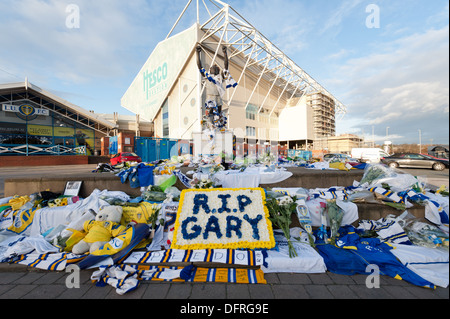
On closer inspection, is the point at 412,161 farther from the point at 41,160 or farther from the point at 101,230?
the point at 41,160

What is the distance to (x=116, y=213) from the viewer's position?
338cm

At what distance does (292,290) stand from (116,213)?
3.08 meters

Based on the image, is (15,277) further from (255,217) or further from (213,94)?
(213,94)

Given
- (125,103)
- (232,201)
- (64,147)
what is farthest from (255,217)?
(125,103)

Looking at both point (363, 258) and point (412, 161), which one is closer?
point (363, 258)

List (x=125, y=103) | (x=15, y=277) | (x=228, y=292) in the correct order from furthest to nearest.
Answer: (x=125, y=103) → (x=15, y=277) → (x=228, y=292)

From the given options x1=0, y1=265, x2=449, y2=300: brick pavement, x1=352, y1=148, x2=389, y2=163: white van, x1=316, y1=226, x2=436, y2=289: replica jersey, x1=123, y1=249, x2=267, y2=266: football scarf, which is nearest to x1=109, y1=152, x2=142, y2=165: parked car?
x1=0, y1=265, x2=449, y2=300: brick pavement

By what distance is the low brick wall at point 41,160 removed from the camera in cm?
1500

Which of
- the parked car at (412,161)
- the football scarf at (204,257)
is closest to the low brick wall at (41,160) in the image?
the football scarf at (204,257)

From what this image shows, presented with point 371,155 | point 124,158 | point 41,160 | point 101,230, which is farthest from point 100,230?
point 371,155

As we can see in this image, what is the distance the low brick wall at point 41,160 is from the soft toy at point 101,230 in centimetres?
1843

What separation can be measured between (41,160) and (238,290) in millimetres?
21492

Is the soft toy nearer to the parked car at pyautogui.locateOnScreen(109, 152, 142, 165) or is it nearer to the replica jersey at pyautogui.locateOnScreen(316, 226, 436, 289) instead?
the replica jersey at pyautogui.locateOnScreen(316, 226, 436, 289)

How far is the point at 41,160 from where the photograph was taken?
637 inches
